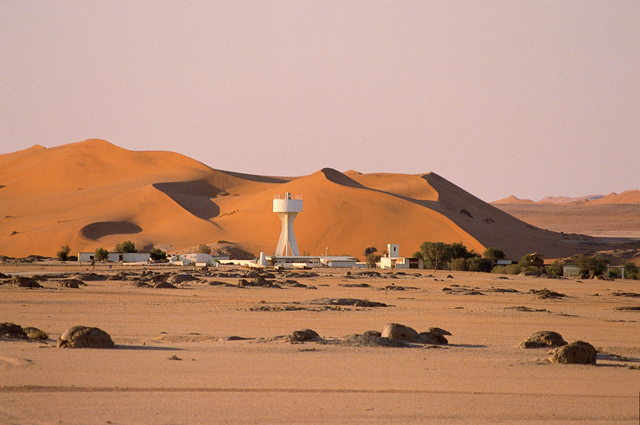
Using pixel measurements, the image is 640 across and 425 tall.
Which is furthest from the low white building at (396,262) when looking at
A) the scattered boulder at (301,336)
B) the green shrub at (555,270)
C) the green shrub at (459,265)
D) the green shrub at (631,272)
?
the scattered boulder at (301,336)

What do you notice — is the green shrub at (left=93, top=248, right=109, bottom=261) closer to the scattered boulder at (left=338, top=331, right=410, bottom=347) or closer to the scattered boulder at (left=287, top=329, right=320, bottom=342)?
the scattered boulder at (left=287, top=329, right=320, bottom=342)

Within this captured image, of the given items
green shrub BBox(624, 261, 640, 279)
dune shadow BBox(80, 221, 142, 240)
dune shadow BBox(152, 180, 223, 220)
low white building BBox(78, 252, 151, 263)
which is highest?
dune shadow BBox(152, 180, 223, 220)

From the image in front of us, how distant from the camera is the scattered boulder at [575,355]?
11.0 m

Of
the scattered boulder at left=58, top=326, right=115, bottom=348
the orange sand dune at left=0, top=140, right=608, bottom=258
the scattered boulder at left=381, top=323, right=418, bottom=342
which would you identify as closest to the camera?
the scattered boulder at left=58, top=326, right=115, bottom=348

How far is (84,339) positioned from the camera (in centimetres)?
1161

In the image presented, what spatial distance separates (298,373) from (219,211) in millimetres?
89223

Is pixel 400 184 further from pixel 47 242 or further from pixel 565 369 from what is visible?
pixel 565 369

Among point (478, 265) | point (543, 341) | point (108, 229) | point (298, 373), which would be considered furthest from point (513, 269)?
point (108, 229)

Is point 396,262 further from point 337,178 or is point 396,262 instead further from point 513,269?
point 337,178

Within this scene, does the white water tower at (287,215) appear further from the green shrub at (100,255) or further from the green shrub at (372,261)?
the green shrub at (100,255)

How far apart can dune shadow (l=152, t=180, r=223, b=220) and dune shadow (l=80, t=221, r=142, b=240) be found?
27.2 feet

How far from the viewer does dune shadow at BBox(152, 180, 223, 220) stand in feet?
317

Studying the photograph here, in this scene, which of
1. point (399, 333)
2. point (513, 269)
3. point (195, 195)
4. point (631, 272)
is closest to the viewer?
point (399, 333)

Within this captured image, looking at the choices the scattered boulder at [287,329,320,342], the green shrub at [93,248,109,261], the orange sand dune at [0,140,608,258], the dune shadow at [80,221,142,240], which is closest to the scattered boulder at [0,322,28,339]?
the scattered boulder at [287,329,320,342]
